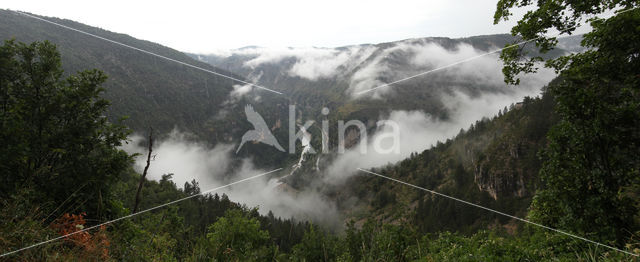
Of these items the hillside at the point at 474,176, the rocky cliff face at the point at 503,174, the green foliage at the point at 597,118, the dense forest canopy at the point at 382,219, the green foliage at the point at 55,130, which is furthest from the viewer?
the rocky cliff face at the point at 503,174

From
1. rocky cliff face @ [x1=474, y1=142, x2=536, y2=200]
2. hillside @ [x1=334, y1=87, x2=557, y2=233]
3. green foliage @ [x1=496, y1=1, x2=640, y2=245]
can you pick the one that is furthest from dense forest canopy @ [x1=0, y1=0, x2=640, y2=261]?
rocky cliff face @ [x1=474, y1=142, x2=536, y2=200]

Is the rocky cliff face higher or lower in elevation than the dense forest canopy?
lower

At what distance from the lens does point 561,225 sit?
7.21 metres

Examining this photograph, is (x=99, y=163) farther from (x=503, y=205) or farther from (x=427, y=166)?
(x=427, y=166)

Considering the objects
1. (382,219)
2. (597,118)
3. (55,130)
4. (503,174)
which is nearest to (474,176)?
(503,174)

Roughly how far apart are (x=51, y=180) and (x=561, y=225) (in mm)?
14403

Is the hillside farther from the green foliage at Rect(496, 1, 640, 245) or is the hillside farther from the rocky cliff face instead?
the green foliage at Rect(496, 1, 640, 245)

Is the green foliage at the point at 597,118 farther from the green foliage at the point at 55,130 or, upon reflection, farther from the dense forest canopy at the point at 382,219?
the green foliage at the point at 55,130

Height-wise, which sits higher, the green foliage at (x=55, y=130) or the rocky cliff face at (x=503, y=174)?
the green foliage at (x=55, y=130)

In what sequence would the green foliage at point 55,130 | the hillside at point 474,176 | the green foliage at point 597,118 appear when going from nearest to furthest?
the green foliage at point 597,118
the green foliage at point 55,130
the hillside at point 474,176

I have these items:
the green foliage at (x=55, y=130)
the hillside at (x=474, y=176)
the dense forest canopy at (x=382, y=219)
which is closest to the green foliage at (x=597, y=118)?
the dense forest canopy at (x=382, y=219)

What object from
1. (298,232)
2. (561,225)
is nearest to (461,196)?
(298,232)

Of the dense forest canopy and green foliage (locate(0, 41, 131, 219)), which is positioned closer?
the dense forest canopy

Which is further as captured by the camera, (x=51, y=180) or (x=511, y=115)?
(x=511, y=115)
